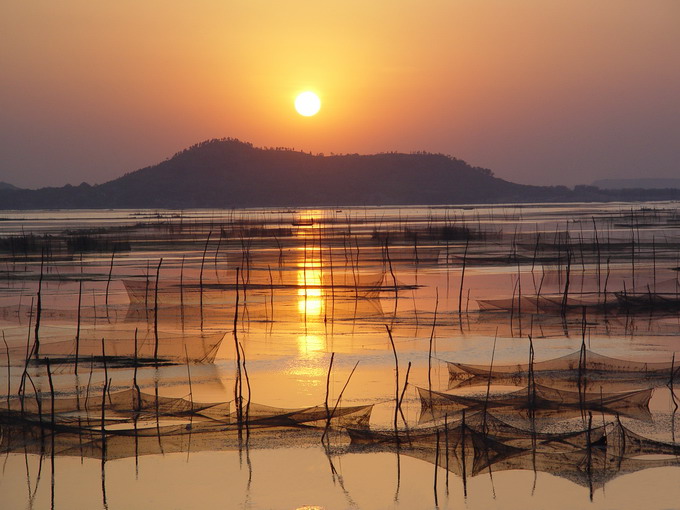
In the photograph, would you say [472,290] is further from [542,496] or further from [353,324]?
[542,496]

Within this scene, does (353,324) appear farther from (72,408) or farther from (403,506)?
(403,506)

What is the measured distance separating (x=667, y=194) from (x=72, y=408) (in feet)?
449

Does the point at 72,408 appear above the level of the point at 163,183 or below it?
below

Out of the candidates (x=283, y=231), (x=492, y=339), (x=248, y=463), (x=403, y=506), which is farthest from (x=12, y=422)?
A: (x=283, y=231)

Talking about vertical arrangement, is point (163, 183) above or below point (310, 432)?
above

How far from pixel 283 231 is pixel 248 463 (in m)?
34.0

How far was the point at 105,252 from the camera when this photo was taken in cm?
2764

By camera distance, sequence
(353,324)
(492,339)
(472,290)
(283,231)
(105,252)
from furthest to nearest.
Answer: (283,231), (105,252), (472,290), (353,324), (492,339)

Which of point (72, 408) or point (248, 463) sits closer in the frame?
point (248, 463)

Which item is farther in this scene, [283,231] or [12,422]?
[283,231]

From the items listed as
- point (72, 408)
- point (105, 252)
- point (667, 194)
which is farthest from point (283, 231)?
point (667, 194)

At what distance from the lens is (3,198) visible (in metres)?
122

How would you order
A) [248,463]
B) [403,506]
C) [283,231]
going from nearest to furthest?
[403,506], [248,463], [283,231]

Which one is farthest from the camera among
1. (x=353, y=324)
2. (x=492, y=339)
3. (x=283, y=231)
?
(x=283, y=231)
